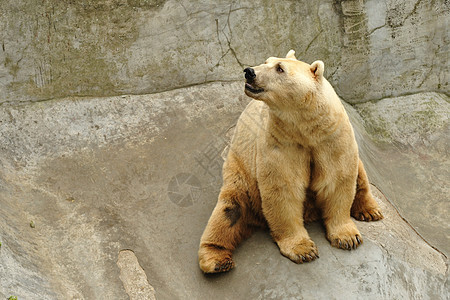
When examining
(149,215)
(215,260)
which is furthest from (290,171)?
(149,215)

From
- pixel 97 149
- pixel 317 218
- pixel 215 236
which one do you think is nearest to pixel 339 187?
pixel 317 218

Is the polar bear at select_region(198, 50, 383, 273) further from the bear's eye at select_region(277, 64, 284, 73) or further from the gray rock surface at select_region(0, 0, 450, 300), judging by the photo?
the gray rock surface at select_region(0, 0, 450, 300)

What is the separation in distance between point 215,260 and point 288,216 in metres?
0.80

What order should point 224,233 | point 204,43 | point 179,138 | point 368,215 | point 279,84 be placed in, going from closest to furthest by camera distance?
point 279,84 < point 224,233 < point 368,215 < point 179,138 < point 204,43

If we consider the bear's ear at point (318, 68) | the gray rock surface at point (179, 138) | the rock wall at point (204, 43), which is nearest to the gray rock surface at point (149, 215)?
the gray rock surface at point (179, 138)

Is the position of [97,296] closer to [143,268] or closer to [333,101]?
[143,268]

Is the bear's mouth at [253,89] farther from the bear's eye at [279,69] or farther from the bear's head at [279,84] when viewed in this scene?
the bear's eye at [279,69]

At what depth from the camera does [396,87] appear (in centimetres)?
812

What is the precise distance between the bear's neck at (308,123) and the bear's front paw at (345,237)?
2.93 ft

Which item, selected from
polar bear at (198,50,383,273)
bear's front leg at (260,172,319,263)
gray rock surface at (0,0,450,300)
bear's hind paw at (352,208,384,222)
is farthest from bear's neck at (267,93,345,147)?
bear's hind paw at (352,208,384,222)

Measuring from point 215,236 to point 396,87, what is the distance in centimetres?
452

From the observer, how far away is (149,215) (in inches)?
239

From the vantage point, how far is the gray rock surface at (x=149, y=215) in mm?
4652

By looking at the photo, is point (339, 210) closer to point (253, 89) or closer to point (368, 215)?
point (368, 215)
